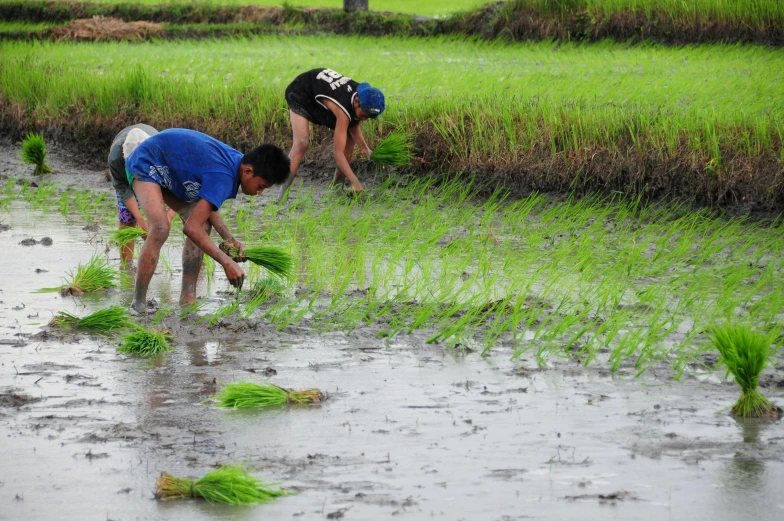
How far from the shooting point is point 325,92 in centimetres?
687

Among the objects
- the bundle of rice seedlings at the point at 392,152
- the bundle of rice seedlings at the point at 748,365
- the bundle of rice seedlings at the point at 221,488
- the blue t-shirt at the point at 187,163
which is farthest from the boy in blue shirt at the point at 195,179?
the bundle of rice seedlings at the point at 392,152

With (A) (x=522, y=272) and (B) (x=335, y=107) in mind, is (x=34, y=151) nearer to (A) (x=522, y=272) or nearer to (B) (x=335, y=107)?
(B) (x=335, y=107)

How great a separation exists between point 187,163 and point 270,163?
1.46ft

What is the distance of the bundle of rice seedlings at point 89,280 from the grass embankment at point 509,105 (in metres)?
3.41

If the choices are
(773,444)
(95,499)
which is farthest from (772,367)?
(95,499)

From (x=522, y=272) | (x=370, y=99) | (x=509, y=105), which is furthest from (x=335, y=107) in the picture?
(x=522, y=272)

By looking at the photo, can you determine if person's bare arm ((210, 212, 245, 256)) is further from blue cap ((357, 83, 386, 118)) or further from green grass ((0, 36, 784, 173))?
green grass ((0, 36, 784, 173))

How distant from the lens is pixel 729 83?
29.8 ft

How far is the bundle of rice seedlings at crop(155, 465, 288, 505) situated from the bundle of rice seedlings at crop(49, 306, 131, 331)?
68.8 inches

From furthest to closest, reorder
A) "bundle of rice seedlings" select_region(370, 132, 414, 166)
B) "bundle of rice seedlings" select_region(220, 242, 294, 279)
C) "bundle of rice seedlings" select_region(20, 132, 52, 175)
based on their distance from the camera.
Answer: "bundle of rice seedlings" select_region(20, 132, 52, 175), "bundle of rice seedlings" select_region(370, 132, 414, 166), "bundle of rice seedlings" select_region(220, 242, 294, 279)

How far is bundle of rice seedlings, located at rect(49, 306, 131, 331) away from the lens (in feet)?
14.3

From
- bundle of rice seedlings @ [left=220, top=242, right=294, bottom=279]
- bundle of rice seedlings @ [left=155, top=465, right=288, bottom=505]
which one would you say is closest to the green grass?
bundle of rice seedlings @ [left=220, top=242, right=294, bottom=279]

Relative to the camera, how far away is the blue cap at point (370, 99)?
21.3 ft

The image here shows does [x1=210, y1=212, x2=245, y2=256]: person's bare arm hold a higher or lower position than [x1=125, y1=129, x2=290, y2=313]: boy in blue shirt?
lower
